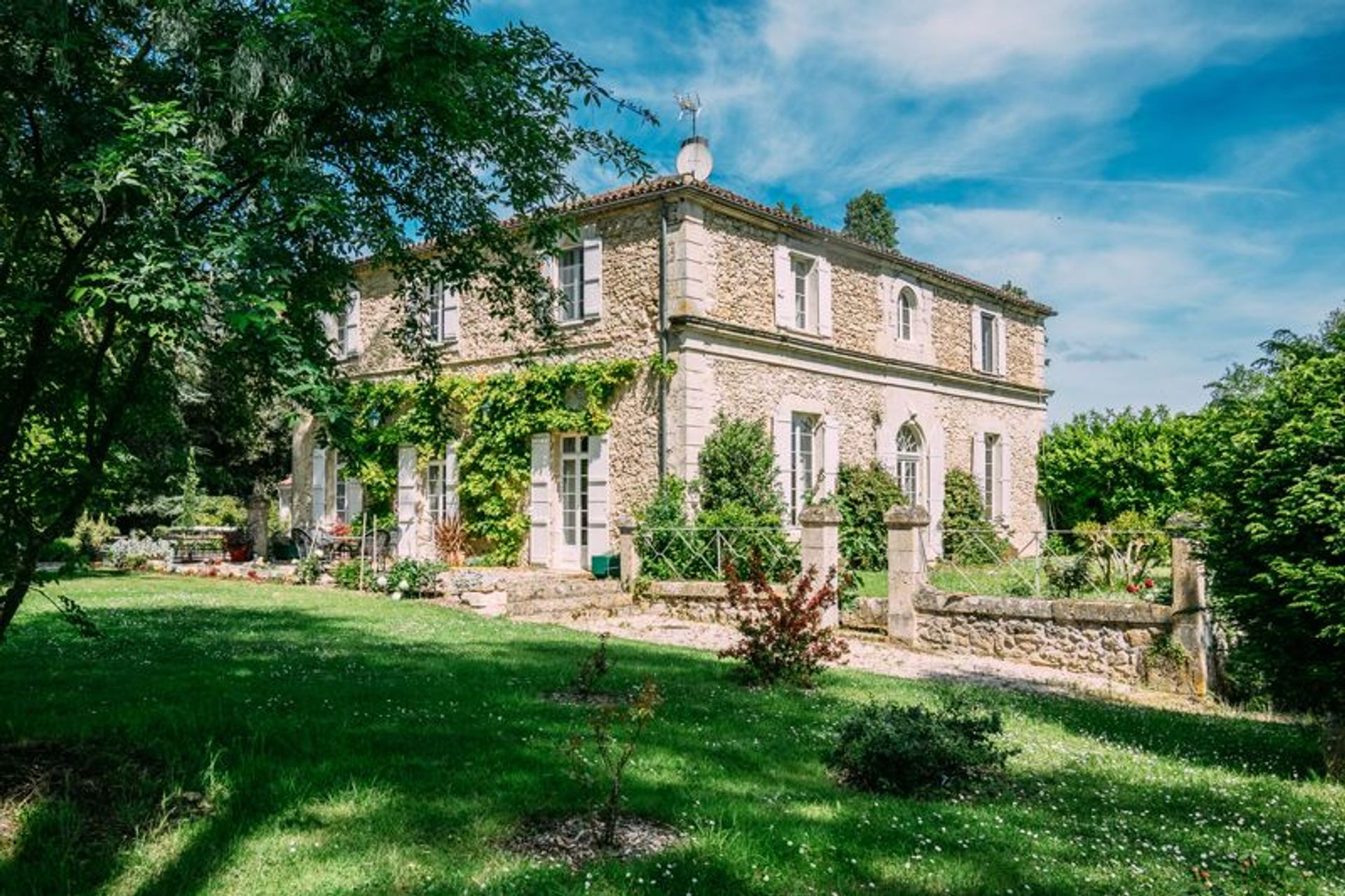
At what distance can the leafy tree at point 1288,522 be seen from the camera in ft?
18.0

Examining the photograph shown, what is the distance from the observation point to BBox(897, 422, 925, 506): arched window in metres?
19.7

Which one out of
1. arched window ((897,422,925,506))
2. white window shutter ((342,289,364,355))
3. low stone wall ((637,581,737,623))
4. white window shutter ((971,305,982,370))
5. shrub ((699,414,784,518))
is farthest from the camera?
white window shutter ((971,305,982,370))

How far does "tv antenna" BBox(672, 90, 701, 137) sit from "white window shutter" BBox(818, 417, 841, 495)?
610 centimetres

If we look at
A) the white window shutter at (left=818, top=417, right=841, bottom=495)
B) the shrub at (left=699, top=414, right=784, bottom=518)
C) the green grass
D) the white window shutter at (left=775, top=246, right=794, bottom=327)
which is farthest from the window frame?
the green grass

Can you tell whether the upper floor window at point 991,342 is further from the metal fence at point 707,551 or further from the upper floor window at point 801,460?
the metal fence at point 707,551

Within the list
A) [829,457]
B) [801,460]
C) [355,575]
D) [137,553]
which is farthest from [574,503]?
[137,553]

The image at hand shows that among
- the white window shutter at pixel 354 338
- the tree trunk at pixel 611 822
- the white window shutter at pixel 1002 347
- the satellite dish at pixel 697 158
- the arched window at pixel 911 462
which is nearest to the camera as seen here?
the tree trunk at pixel 611 822

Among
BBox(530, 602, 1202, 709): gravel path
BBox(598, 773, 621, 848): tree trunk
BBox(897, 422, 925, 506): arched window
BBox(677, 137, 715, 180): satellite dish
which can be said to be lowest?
BBox(530, 602, 1202, 709): gravel path

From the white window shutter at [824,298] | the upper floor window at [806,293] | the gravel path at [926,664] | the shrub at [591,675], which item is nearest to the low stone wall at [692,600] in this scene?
the gravel path at [926,664]

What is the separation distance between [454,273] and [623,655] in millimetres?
4790

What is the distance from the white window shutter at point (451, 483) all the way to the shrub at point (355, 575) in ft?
7.04

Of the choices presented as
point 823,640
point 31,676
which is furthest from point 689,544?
point 31,676

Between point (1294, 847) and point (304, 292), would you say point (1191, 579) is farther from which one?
point (304, 292)

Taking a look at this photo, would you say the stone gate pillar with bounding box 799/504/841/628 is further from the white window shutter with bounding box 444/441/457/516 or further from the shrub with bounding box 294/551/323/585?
the shrub with bounding box 294/551/323/585
